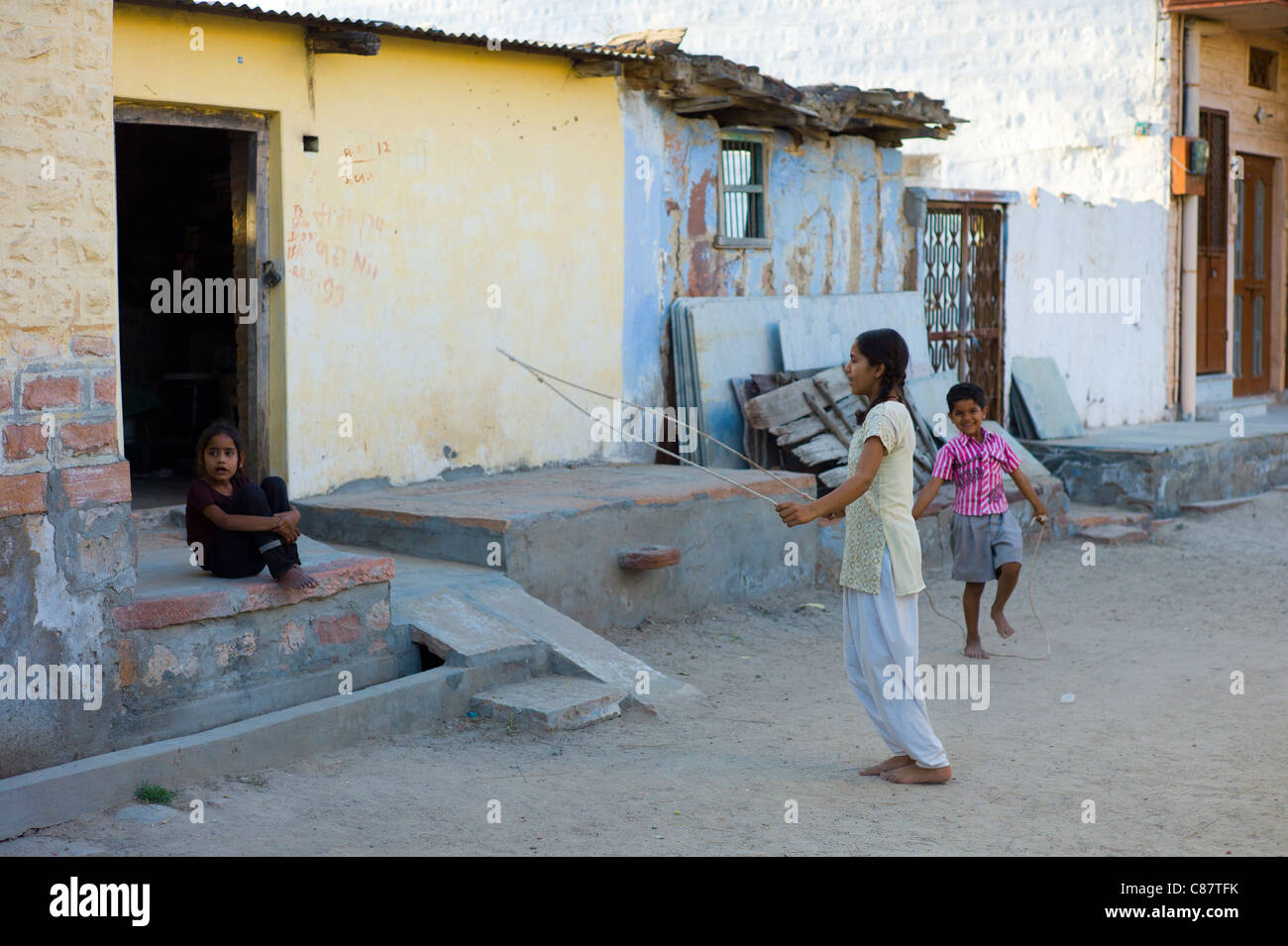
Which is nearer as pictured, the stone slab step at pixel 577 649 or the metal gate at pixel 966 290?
the stone slab step at pixel 577 649

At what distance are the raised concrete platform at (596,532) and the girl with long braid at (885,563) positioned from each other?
8.40 feet

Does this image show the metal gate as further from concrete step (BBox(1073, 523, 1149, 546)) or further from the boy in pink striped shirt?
the boy in pink striped shirt

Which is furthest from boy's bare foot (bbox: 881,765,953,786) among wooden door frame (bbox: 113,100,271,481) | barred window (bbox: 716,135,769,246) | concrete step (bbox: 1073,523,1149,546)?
concrete step (bbox: 1073,523,1149,546)

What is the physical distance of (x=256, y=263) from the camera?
25.3ft

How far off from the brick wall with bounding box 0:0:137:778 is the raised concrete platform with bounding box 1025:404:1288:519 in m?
9.07

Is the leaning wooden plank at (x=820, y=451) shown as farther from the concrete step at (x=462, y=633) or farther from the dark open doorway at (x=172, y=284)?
the dark open doorway at (x=172, y=284)

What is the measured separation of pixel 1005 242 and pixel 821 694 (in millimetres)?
7483

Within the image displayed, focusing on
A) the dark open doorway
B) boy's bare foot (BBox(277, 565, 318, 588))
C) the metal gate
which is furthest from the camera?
the metal gate

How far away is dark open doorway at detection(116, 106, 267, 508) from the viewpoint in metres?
10.9

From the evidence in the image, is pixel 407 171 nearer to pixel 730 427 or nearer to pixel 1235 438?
pixel 730 427

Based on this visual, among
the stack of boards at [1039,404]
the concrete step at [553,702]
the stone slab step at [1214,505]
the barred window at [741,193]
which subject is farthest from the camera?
the stack of boards at [1039,404]

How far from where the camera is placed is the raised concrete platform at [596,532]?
290 inches

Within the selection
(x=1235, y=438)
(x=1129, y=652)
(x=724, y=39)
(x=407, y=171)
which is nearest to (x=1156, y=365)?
(x=1235, y=438)

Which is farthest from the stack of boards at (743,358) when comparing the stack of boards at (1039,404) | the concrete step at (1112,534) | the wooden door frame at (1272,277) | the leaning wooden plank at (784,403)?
the wooden door frame at (1272,277)
